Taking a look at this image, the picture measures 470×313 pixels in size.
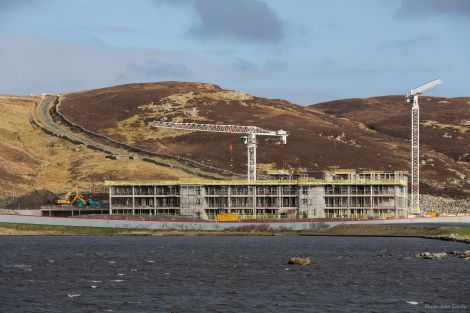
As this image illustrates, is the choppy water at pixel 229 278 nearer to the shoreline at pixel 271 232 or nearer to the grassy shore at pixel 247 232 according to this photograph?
the shoreline at pixel 271 232

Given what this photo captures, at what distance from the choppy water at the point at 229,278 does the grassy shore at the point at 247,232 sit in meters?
18.1

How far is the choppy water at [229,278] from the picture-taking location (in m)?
80.9

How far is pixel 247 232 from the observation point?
19162 cm

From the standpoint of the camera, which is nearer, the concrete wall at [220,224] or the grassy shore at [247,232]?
the grassy shore at [247,232]

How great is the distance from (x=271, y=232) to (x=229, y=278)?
89.9 metres

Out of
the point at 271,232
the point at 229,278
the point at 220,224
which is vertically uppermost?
the point at 220,224

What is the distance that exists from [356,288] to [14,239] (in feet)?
348

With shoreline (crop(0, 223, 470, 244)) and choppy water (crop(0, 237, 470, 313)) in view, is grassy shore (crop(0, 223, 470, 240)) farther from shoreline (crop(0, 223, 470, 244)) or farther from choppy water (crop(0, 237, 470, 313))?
choppy water (crop(0, 237, 470, 313))

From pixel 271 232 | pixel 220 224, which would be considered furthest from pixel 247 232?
pixel 220 224

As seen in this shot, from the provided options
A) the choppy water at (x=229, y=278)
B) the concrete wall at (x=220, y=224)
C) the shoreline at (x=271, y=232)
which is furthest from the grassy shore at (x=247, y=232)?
the choppy water at (x=229, y=278)

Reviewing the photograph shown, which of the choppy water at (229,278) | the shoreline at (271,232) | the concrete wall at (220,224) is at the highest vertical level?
the concrete wall at (220,224)

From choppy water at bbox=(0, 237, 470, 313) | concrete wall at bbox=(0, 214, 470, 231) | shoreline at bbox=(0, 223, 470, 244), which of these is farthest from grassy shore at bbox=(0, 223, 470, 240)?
choppy water at bbox=(0, 237, 470, 313)

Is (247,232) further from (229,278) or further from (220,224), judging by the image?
(229,278)

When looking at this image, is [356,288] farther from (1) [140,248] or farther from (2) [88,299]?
(1) [140,248]
